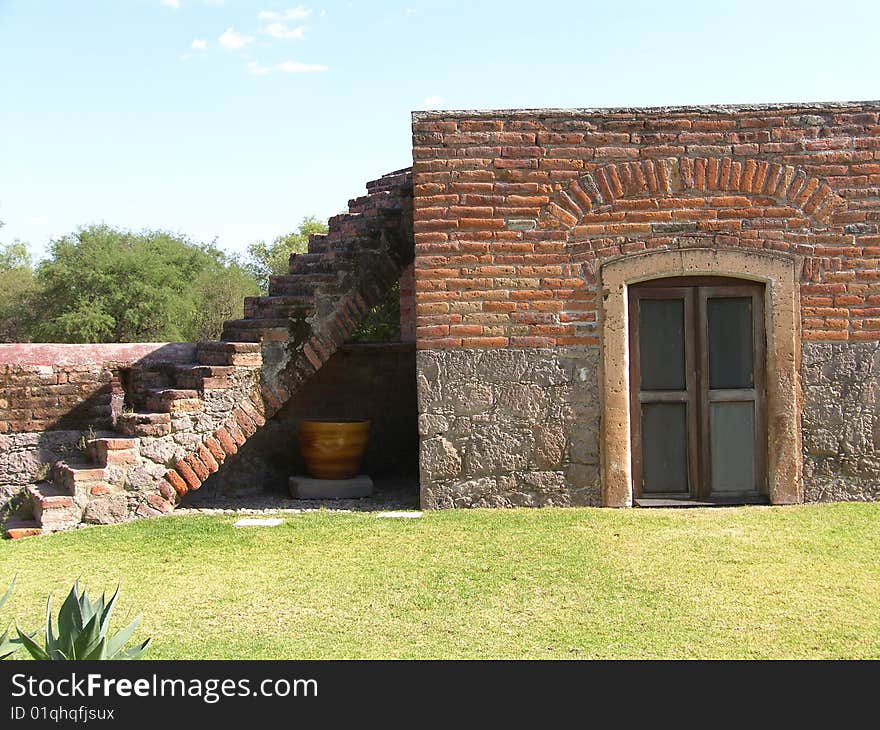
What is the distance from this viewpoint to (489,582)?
5422mm

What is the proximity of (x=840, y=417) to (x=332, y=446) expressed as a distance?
4.67 m

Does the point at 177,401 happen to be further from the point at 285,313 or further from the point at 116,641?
the point at 116,641

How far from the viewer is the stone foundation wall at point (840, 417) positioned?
7.66m

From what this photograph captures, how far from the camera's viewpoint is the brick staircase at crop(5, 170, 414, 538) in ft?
24.3

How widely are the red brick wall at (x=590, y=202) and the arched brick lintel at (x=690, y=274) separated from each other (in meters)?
0.13

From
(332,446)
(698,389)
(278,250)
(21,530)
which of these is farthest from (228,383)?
(278,250)

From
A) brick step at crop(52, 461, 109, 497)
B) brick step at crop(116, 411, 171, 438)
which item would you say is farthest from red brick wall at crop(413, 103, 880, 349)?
brick step at crop(52, 461, 109, 497)

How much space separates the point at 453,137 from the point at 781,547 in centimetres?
412

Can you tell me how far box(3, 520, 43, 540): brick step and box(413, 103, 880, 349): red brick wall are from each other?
3.37 metres

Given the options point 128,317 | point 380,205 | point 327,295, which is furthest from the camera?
point 128,317

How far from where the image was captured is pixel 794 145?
A: 7.64 m

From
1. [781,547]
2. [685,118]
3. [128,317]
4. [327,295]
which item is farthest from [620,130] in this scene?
[128,317]

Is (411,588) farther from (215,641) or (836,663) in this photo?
(836,663)

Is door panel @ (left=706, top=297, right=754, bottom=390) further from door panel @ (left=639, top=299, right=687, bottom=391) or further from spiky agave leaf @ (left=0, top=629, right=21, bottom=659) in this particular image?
spiky agave leaf @ (left=0, top=629, right=21, bottom=659)
